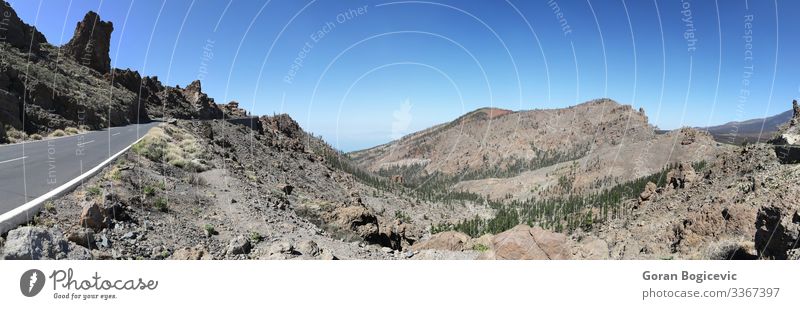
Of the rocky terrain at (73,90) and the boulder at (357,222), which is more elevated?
the rocky terrain at (73,90)

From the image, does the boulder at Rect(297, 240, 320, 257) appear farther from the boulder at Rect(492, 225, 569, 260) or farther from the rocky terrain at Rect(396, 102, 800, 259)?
the boulder at Rect(492, 225, 569, 260)

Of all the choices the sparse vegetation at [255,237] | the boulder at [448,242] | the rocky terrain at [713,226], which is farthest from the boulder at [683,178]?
the sparse vegetation at [255,237]

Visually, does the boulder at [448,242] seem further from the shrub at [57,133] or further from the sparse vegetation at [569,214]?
the shrub at [57,133]

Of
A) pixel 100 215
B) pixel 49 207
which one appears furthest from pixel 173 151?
pixel 100 215

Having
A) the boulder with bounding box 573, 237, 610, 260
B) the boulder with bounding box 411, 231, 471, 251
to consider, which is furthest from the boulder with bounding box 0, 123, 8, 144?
the boulder with bounding box 573, 237, 610, 260

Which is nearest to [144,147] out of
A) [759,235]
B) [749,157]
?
[759,235]

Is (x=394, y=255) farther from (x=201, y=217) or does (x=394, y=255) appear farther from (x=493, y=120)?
(x=493, y=120)
